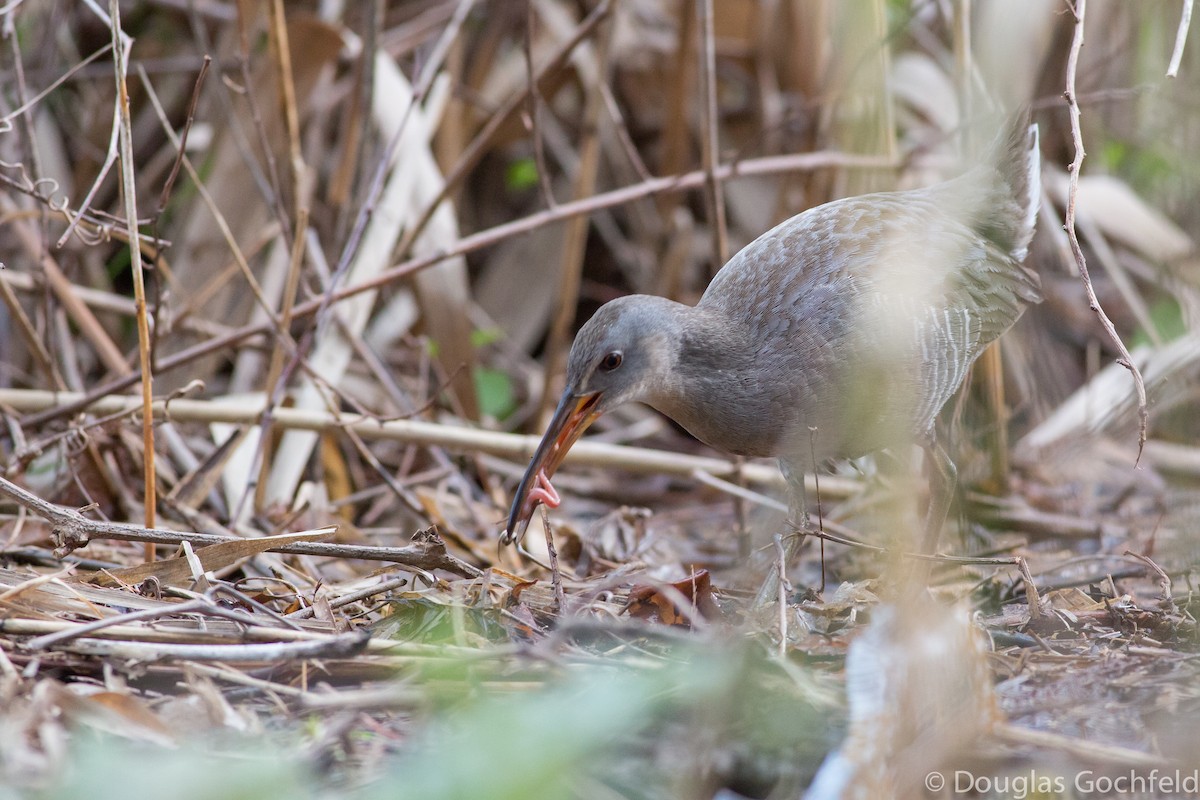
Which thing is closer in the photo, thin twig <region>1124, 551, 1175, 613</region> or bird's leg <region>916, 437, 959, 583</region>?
thin twig <region>1124, 551, 1175, 613</region>

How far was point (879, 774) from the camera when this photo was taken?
1.54 m

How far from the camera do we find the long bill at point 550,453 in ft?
8.70

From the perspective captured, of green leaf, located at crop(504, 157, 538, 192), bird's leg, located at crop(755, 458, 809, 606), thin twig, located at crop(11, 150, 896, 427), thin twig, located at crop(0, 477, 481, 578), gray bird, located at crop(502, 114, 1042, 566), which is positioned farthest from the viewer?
green leaf, located at crop(504, 157, 538, 192)

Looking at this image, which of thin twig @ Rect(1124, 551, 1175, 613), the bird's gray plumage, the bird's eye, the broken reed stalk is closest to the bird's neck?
the bird's gray plumage

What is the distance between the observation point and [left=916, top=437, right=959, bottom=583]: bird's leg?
11.4 ft

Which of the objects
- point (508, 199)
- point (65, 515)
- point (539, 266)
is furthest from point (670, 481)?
point (65, 515)

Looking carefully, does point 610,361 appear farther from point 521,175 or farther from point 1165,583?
point 521,175

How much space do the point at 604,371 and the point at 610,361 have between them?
0.10ft

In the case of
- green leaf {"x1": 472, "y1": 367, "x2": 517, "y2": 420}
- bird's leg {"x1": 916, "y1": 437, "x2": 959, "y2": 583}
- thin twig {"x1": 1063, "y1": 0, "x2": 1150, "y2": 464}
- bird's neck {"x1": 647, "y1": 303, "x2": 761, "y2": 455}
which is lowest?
bird's leg {"x1": 916, "y1": 437, "x2": 959, "y2": 583}

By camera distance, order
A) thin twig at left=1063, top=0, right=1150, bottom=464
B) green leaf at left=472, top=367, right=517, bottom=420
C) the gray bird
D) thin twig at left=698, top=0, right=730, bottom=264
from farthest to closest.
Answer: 1. green leaf at left=472, top=367, right=517, bottom=420
2. thin twig at left=698, top=0, right=730, bottom=264
3. the gray bird
4. thin twig at left=1063, top=0, right=1150, bottom=464

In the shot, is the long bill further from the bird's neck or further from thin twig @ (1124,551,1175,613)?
thin twig @ (1124,551,1175,613)

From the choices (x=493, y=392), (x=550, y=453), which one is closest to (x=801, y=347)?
(x=550, y=453)

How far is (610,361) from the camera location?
273cm

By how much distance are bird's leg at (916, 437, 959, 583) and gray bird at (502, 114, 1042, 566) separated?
1.14ft
